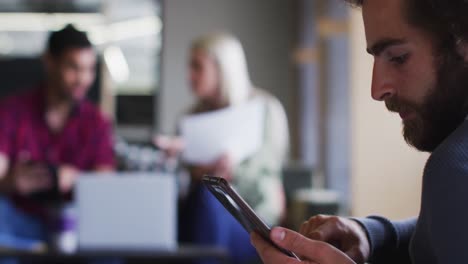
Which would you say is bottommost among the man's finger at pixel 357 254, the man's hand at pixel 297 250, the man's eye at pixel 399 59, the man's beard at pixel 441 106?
the man's finger at pixel 357 254

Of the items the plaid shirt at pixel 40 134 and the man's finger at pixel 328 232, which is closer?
the man's finger at pixel 328 232

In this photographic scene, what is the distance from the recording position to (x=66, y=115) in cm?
296

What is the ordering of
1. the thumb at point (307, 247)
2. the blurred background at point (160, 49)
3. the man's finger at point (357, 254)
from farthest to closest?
the blurred background at point (160, 49)
the man's finger at point (357, 254)
the thumb at point (307, 247)

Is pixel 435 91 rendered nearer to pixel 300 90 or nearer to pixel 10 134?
pixel 10 134

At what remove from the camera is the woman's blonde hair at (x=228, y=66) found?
10.8 ft

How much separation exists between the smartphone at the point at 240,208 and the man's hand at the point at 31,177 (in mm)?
1772

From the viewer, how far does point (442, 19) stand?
0.97 m

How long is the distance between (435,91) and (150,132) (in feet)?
23.2

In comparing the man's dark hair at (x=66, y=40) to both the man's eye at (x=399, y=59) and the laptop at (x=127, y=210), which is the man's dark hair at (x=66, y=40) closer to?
the laptop at (x=127, y=210)

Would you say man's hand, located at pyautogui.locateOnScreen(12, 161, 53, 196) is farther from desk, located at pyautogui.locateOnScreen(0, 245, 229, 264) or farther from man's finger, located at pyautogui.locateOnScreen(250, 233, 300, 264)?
man's finger, located at pyautogui.locateOnScreen(250, 233, 300, 264)

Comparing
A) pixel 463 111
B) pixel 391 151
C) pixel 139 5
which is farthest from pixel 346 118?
pixel 463 111

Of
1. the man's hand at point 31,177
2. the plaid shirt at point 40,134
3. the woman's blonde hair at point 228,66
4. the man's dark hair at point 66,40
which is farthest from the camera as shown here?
the woman's blonde hair at point 228,66

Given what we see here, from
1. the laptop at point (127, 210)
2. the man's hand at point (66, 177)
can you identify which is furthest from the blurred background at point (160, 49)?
the laptop at point (127, 210)

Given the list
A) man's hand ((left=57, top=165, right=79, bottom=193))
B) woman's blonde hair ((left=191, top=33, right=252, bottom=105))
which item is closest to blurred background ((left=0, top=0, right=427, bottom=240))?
woman's blonde hair ((left=191, top=33, right=252, bottom=105))
